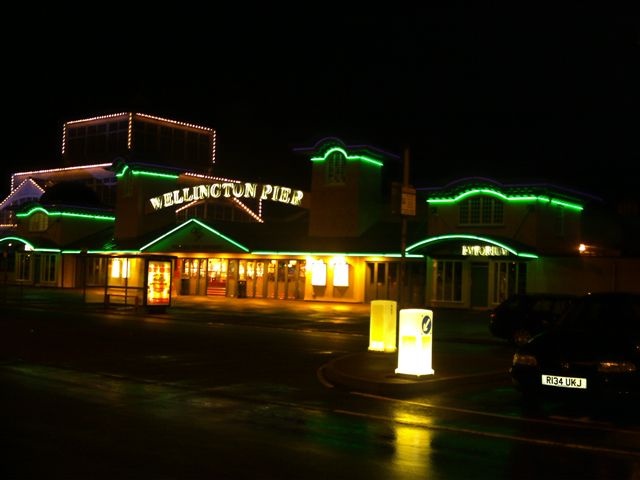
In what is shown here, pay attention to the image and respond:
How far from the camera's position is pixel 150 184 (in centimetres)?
5050

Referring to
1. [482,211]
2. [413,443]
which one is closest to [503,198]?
[482,211]

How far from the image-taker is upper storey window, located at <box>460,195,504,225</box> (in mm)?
36938

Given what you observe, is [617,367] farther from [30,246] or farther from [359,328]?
[30,246]

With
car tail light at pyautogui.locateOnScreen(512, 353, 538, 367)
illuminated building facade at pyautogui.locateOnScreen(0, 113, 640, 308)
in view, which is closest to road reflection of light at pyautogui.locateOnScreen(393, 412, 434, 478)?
car tail light at pyautogui.locateOnScreen(512, 353, 538, 367)

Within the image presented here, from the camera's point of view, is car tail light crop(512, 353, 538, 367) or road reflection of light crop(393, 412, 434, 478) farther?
car tail light crop(512, 353, 538, 367)

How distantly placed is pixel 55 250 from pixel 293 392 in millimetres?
43396

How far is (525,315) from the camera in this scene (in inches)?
865

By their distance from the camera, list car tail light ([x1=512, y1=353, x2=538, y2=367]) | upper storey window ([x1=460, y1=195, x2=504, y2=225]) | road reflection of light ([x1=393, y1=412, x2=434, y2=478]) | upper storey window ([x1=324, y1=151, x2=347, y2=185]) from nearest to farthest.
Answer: road reflection of light ([x1=393, y1=412, x2=434, y2=478]) → car tail light ([x1=512, y1=353, x2=538, y2=367]) → upper storey window ([x1=460, y1=195, x2=504, y2=225]) → upper storey window ([x1=324, y1=151, x2=347, y2=185])

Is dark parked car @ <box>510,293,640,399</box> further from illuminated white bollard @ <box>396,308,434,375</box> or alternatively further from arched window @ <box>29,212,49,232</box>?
arched window @ <box>29,212,49,232</box>

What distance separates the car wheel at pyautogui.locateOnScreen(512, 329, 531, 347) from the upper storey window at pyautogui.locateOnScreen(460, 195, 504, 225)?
15659 millimetres

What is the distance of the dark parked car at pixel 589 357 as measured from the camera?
10477 mm

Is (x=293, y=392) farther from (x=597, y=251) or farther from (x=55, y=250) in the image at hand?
(x=55, y=250)

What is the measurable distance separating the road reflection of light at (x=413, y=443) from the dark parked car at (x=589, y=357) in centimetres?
168

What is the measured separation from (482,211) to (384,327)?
20.2m
